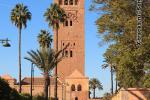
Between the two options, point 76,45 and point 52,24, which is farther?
point 76,45

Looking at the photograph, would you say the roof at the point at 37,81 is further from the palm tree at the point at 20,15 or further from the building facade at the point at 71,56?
the palm tree at the point at 20,15

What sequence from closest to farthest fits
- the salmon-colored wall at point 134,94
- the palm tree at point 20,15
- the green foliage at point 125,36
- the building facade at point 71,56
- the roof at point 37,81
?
the green foliage at point 125,36, the salmon-colored wall at point 134,94, the palm tree at point 20,15, the building facade at point 71,56, the roof at point 37,81

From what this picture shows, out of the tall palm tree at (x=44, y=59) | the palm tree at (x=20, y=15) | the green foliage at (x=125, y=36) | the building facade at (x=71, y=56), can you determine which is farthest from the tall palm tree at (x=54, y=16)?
the green foliage at (x=125, y=36)

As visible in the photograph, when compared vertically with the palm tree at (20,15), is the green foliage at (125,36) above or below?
below

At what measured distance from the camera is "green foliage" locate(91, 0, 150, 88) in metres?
36.1

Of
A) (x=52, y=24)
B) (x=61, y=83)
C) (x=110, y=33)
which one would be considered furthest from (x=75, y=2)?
(x=110, y=33)

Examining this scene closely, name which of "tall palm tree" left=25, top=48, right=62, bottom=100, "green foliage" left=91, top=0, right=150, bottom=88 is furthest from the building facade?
"green foliage" left=91, top=0, right=150, bottom=88

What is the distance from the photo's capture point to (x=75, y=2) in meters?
126

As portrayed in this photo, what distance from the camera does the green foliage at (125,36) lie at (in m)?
36.1

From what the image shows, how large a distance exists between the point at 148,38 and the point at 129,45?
2.39m

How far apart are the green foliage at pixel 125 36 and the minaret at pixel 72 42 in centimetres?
8182

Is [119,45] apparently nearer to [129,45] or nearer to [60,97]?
[129,45]

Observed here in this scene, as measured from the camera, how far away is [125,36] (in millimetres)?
37656

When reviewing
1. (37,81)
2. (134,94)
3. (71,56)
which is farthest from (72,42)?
(134,94)
